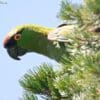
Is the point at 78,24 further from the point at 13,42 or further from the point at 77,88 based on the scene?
the point at 13,42

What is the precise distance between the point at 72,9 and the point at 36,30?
1342mm

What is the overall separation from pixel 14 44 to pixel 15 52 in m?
0.05

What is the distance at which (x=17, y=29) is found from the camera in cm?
283

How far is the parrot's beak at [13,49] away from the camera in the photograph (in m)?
2.78

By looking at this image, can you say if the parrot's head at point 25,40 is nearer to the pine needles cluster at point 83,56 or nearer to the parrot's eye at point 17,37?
the parrot's eye at point 17,37

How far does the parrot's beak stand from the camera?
2.78m

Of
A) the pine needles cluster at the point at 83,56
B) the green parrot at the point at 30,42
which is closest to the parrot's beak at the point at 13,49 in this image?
the green parrot at the point at 30,42

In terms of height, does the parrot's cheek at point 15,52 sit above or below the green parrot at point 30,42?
below

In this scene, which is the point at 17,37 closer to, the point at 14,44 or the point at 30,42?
the point at 14,44

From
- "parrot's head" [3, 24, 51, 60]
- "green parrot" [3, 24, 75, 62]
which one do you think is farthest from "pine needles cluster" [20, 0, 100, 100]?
"parrot's head" [3, 24, 51, 60]

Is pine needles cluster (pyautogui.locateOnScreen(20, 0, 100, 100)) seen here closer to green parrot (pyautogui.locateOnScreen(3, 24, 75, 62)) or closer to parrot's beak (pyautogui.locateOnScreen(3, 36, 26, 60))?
green parrot (pyautogui.locateOnScreen(3, 24, 75, 62))

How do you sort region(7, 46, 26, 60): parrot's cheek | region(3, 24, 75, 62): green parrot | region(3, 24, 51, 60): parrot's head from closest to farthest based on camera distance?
region(3, 24, 75, 62): green parrot → region(3, 24, 51, 60): parrot's head → region(7, 46, 26, 60): parrot's cheek

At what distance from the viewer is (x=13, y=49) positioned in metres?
2.86

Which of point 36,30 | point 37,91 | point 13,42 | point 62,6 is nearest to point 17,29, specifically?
point 13,42
